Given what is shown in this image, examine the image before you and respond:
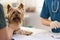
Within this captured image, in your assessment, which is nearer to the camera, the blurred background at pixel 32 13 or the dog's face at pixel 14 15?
the dog's face at pixel 14 15

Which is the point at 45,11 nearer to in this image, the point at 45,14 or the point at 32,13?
the point at 45,14

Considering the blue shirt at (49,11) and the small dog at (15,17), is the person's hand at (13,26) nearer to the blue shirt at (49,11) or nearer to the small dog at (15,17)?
the small dog at (15,17)

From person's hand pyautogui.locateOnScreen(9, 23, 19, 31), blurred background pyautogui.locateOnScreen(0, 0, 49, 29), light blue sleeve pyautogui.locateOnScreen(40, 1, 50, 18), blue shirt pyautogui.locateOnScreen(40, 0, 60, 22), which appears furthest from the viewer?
blurred background pyautogui.locateOnScreen(0, 0, 49, 29)

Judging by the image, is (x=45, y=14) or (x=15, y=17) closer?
(x=15, y=17)

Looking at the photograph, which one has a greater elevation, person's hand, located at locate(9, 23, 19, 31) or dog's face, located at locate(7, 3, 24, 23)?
dog's face, located at locate(7, 3, 24, 23)

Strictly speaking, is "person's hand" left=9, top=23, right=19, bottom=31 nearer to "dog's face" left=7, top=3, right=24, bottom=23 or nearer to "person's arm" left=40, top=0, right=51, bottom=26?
"dog's face" left=7, top=3, right=24, bottom=23

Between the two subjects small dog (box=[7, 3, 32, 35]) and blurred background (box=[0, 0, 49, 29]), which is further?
blurred background (box=[0, 0, 49, 29])

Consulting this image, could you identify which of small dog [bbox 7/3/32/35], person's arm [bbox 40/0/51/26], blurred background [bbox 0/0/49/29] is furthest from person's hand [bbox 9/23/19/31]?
Answer: blurred background [bbox 0/0/49/29]

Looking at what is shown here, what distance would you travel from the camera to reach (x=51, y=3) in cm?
136

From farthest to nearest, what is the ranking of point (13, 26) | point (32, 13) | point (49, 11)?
1. point (32, 13)
2. point (49, 11)
3. point (13, 26)

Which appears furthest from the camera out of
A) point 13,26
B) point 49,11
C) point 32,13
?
point 32,13

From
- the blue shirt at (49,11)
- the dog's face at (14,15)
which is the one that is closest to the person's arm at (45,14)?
the blue shirt at (49,11)

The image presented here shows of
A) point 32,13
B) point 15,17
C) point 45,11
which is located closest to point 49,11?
point 45,11

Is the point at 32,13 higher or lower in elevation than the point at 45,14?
lower
